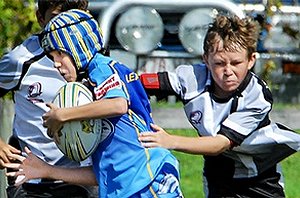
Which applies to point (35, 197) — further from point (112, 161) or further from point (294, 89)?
point (294, 89)

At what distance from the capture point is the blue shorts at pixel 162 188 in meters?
5.12

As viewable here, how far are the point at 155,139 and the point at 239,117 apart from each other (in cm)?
63

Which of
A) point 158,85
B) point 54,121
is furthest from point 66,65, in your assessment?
point 158,85

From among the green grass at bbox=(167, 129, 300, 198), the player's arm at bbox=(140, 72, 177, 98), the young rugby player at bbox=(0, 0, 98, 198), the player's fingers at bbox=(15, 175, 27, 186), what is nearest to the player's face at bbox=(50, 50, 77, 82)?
the player's fingers at bbox=(15, 175, 27, 186)

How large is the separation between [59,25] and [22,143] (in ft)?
3.76

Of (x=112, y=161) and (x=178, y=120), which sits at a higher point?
(x=112, y=161)

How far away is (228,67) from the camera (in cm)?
551

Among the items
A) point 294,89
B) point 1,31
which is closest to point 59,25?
point 1,31

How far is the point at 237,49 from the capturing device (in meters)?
5.53

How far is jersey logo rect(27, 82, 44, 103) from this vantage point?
6.07 m

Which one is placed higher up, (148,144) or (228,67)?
(228,67)

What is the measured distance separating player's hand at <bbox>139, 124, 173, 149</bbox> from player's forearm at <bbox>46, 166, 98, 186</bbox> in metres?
0.32

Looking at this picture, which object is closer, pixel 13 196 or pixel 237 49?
pixel 237 49

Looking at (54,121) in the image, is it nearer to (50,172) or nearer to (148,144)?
(50,172)
